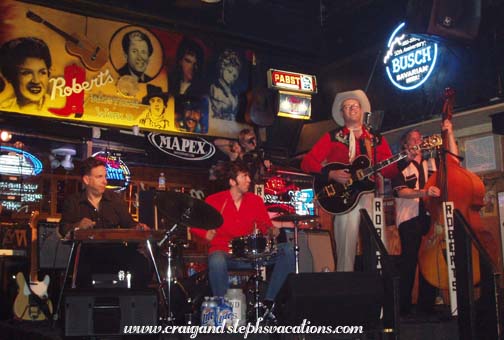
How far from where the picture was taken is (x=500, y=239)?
922 cm

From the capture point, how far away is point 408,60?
10.0 metres

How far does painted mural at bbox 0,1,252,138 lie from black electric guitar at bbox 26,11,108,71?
0.02 meters

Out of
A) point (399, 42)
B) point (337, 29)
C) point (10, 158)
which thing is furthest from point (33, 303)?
point (337, 29)

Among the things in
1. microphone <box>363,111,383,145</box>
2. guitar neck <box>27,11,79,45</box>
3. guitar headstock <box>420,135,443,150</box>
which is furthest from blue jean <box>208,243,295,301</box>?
guitar neck <box>27,11,79,45</box>

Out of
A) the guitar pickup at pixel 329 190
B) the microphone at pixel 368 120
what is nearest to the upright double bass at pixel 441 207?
the microphone at pixel 368 120

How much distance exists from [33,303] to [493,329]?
5426 mm

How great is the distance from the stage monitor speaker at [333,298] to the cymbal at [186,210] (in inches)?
51.2

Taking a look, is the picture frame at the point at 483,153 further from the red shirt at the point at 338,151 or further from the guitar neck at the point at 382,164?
the guitar neck at the point at 382,164

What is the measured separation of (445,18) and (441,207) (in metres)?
2.70

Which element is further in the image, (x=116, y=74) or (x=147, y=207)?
(x=116, y=74)

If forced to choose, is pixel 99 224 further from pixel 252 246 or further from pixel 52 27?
pixel 52 27

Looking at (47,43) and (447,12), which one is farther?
(47,43)

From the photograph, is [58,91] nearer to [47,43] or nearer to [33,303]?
[47,43]

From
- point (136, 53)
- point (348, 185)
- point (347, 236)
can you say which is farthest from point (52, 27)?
point (347, 236)
